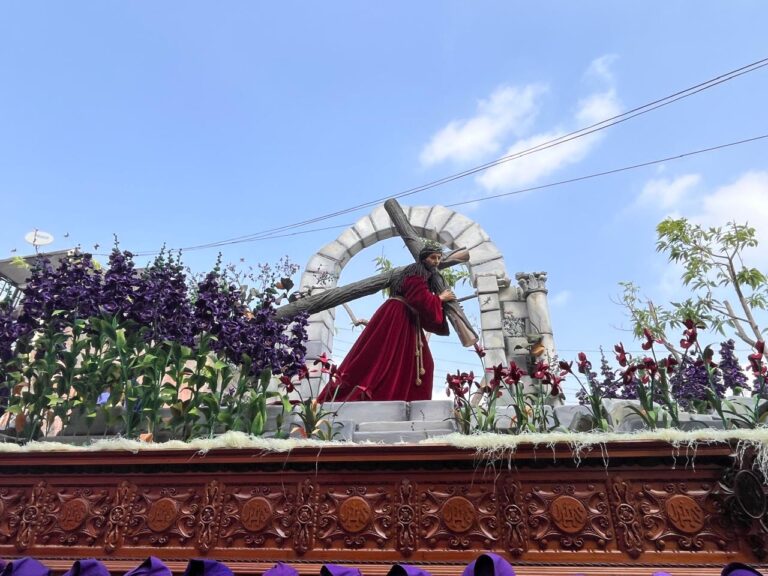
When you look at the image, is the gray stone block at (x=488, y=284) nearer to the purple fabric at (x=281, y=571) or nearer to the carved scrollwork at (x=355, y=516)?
the carved scrollwork at (x=355, y=516)

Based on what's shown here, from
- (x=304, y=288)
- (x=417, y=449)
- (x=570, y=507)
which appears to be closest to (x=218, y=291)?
(x=417, y=449)

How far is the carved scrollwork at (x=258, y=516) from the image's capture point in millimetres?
2070

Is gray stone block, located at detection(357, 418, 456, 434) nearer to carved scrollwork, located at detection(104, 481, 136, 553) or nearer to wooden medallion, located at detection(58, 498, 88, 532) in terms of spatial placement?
carved scrollwork, located at detection(104, 481, 136, 553)

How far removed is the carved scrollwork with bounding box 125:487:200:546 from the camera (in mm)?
2127

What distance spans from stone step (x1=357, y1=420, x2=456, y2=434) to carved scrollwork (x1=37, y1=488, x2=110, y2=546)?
158 cm

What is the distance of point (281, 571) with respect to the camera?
182 cm

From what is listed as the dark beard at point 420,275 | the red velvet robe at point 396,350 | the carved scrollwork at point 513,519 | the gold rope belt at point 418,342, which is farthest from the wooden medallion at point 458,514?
the dark beard at point 420,275

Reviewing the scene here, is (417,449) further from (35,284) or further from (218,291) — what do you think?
(35,284)

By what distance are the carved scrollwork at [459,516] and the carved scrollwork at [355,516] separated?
175mm

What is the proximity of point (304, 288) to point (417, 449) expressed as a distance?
4504mm

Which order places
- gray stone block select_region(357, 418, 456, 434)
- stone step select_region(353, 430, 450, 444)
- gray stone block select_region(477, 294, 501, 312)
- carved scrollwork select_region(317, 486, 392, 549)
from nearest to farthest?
carved scrollwork select_region(317, 486, 392, 549) → stone step select_region(353, 430, 450, 444) → gray stone block select_region(357, 418, 456, 434) → gray stone block select_region(477, 294, 501, 312)

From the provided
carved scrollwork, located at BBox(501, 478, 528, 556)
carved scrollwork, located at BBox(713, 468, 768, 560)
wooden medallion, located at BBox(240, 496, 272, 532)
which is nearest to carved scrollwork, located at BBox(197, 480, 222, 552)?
wooden medallion, located at BBox(240, 496, 272, 532)

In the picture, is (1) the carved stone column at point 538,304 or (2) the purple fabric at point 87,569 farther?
(1) the carved stone column at point 538,304

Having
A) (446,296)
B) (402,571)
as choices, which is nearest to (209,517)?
(402,571)
